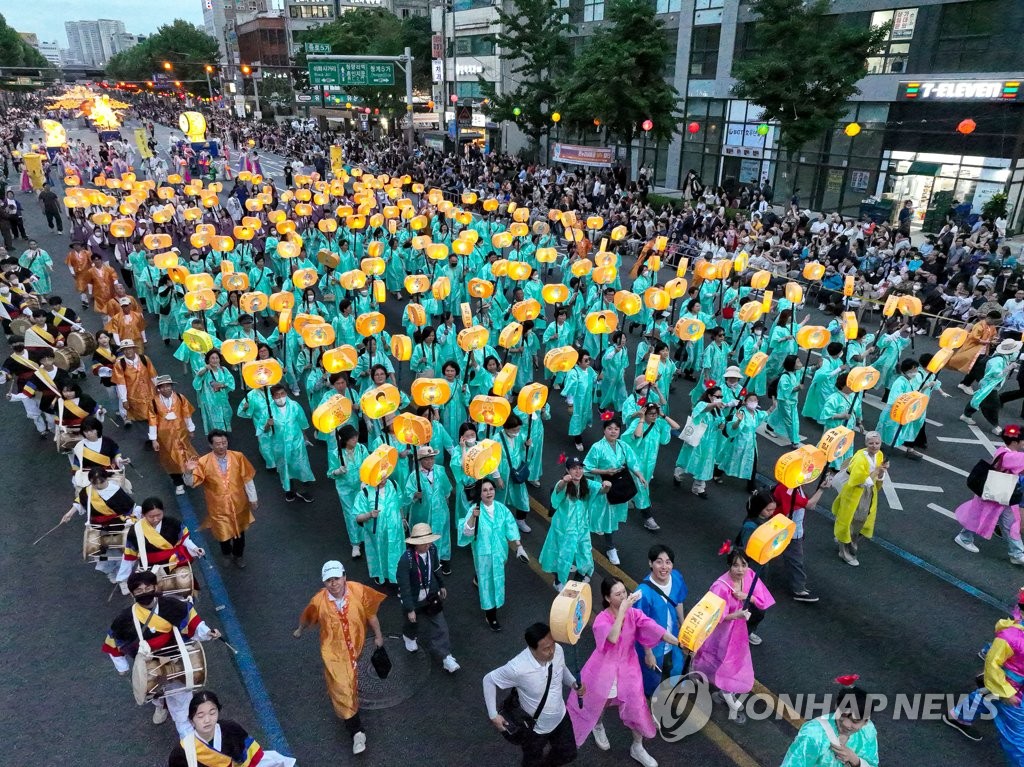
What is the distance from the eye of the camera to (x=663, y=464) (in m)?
9.04

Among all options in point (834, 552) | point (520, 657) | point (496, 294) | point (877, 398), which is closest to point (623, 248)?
point (496, 294)

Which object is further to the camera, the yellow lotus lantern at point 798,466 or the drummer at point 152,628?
the yellow lotus lantern at point 798,466

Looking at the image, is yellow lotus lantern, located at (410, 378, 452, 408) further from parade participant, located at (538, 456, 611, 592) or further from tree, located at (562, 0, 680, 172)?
tree, located at (562, 0, 680, 172)

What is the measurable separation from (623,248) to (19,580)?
662 inches

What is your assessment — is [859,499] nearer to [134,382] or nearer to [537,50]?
[134,382]

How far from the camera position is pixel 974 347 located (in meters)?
11.0

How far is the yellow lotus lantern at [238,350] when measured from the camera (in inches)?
324

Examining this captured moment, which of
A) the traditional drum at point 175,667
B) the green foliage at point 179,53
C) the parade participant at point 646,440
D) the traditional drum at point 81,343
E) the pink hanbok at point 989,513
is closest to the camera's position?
the traditional drum at point 175,667

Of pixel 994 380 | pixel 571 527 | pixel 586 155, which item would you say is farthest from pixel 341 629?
pixel 586 155

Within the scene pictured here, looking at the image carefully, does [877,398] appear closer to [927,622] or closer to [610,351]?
[610,351]

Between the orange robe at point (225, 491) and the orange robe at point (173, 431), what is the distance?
5.15 feet

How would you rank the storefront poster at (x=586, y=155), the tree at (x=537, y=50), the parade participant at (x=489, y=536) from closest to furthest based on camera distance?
1. the parade participant at (x=489, y=536)
2. the storefront poster at (x=586, y=155)
3. the tree at (x=537, y=50)

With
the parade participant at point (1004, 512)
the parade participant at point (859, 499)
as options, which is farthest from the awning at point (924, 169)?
the parade participant at point (859, 499)

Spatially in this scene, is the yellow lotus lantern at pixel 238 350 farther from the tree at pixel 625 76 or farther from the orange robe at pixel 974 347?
the tree at pixel 625 76
